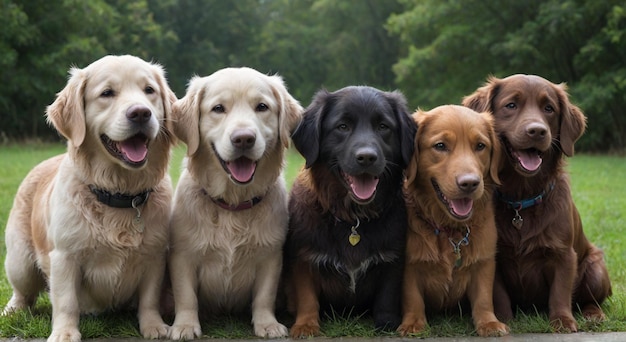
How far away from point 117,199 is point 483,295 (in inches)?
101

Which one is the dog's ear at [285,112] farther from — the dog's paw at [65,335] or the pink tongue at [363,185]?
the dog's paw at [65,335]

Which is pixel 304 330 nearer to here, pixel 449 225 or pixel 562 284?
pixel 449 225

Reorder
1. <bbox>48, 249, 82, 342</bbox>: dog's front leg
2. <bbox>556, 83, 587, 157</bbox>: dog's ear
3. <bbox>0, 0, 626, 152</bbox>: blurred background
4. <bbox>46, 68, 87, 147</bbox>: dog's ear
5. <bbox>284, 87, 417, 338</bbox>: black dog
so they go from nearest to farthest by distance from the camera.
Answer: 1. <bbox>48, 249, 82, 342</bbox>: dog's front leg
2. <bbox>46, 68, 87, 147</bbox>: dog's ear
3. <bbox>284, 87, 417, 338</bbox>: black dog
4. <bbox>556, 83, 587, 157</bbox>: dog's ear
5. <bbox>0, 0, 626, 152</bbox>: blurred background

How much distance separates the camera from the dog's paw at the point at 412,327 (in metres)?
4.33

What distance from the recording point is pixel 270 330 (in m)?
4.39

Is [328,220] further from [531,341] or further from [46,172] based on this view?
[46,172]

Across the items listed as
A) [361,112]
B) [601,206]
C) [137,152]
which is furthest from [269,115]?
[601,206]

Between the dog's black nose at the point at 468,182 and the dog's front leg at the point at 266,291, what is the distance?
134 cm

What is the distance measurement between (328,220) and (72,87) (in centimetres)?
195

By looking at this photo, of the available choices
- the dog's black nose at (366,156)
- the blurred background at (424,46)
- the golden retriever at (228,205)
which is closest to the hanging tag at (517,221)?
the dog's black nose at (366,156)

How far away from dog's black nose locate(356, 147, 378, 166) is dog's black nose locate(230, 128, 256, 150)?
69cm

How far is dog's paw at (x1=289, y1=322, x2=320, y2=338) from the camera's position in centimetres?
434

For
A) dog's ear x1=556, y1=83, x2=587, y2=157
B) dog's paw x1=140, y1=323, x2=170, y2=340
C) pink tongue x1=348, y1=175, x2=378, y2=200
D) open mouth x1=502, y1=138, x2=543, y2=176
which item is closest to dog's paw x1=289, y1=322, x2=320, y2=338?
dog's paw x1=140, y1=323, x2=170, y2=340

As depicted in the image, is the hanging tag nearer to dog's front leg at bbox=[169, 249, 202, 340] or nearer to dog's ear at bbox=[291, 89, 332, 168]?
dog's ear at bbox=[291, 89, 332, 168]
